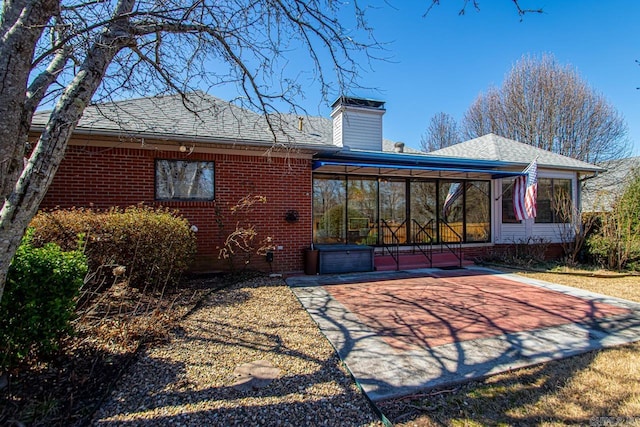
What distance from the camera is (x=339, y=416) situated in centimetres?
234

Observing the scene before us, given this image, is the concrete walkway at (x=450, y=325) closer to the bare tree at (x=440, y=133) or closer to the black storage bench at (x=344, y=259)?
the black storage bench at (x=344, y=259)

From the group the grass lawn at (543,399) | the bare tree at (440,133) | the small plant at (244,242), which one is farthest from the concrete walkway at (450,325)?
the bare tree at (440,133)

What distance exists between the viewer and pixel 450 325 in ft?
14.2

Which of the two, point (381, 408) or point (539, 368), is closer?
point (381, 408)

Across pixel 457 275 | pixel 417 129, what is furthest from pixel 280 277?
pixel 417 129

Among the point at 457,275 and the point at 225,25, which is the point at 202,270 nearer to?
the point at 225,25

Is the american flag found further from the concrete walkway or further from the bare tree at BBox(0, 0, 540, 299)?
the bare tree at BBox(0, 0, 540, 299)

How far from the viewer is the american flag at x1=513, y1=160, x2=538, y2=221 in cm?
881

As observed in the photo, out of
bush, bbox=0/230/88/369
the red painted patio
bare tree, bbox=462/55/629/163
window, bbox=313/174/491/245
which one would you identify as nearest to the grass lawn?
the red painted patio

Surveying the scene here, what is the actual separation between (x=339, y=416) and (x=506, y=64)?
84.2 ft

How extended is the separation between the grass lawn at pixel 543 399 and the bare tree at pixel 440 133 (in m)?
25.1

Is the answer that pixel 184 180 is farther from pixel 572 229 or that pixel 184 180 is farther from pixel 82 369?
pixel 572 229

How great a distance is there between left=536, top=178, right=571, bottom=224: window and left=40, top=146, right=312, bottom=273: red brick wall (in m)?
8.93

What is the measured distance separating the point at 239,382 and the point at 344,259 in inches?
211
